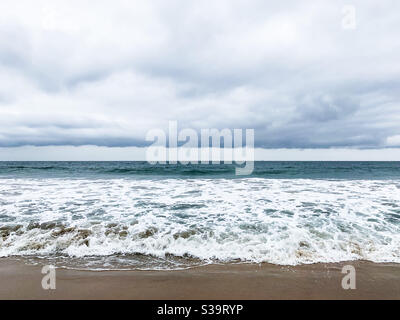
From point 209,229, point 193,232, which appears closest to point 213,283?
point 193,232

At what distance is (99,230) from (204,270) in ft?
11.6

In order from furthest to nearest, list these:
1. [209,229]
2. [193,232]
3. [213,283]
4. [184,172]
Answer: [184,172], [209,229], [193,232], [213,283]

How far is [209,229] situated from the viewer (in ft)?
20.0

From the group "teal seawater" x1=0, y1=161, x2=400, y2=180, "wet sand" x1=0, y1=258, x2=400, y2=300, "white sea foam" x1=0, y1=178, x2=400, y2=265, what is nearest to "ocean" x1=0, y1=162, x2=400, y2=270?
"white sea foam" x1=0, y1=178, x2=400, y2=265

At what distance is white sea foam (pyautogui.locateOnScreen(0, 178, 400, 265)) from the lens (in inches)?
190

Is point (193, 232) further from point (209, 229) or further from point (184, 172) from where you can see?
point (184, 172)

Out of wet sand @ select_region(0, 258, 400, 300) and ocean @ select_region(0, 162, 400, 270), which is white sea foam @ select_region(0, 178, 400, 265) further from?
wet sand @ select_region(0, 258, 400, 300)

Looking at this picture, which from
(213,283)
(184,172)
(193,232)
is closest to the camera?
(213,283)

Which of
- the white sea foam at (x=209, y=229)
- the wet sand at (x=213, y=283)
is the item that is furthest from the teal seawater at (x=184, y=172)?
the wet sand at (x=213, y=283)

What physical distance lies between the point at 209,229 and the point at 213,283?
2466 millimetres

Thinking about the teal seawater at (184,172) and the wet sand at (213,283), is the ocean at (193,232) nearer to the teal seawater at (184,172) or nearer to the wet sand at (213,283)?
the wet sand at (213,283)

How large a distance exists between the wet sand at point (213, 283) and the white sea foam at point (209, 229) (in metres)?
0.48

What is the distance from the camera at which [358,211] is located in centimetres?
771
